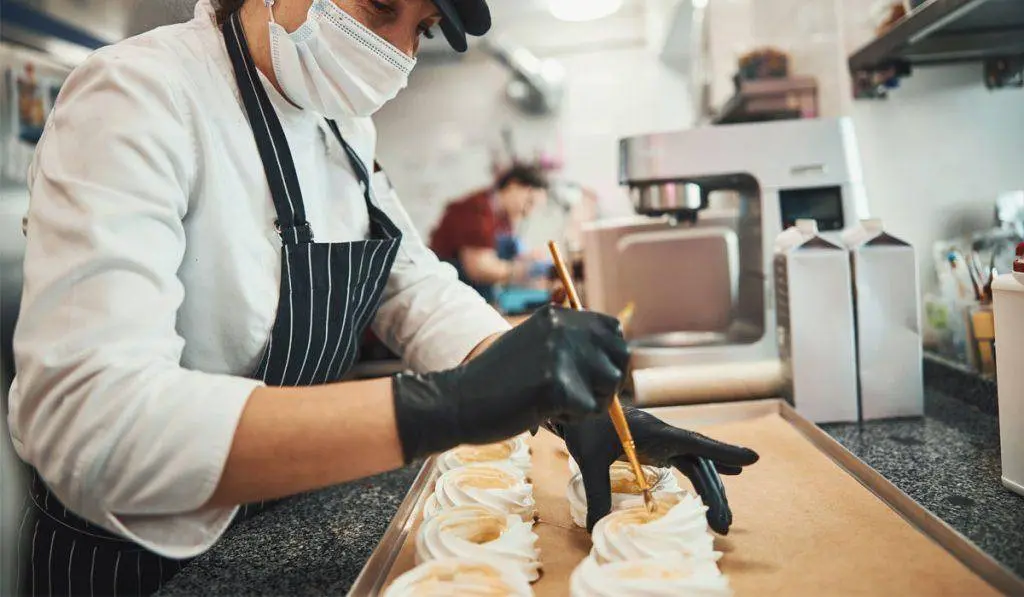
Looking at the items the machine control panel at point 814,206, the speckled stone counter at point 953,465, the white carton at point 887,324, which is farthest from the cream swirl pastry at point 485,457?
the machine control panel at point 814,206

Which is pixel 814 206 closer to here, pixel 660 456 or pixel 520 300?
pixel 660 456

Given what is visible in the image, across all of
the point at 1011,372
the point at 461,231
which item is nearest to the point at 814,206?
the point at 1011,372

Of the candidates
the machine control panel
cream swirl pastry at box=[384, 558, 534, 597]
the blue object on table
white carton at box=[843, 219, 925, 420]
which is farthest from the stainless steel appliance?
the blue object on table

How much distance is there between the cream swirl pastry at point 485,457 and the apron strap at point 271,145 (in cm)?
52

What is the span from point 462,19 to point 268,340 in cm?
65

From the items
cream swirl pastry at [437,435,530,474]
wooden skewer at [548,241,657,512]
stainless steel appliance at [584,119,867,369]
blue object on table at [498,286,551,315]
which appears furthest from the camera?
blue object on table at [498,286,551,315]

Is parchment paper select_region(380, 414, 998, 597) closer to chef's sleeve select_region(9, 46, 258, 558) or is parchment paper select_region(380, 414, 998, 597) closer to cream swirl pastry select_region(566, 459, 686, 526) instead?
cream swirl pastry select_region(566, 459, 686, 526)

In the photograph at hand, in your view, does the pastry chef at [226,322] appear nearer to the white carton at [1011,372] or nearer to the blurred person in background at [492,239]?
the white carton at [1011,372]

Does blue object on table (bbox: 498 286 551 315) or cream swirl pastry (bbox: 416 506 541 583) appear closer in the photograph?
cream swirl pastry (bbox: 416 506 541 583)

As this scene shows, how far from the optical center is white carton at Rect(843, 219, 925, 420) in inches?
63.4

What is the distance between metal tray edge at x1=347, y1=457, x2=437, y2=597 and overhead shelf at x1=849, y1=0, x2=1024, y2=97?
1.45 meters

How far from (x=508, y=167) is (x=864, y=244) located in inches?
204

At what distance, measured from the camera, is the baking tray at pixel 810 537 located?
91 centimetres

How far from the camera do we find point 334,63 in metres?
1.19
